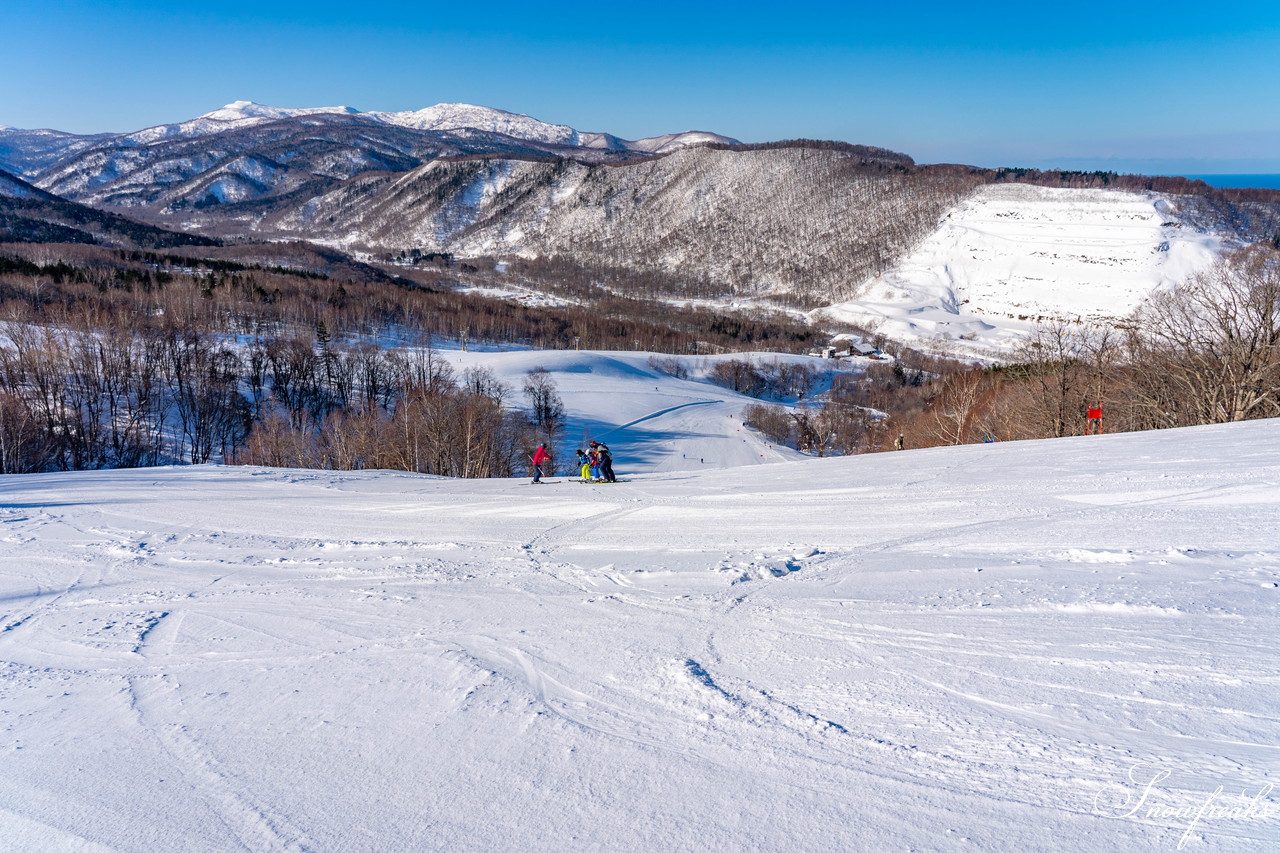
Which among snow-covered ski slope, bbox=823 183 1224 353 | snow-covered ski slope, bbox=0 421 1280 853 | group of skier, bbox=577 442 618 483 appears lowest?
group of skier, bbox=577 442 618 483

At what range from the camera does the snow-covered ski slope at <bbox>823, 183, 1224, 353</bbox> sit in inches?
5197

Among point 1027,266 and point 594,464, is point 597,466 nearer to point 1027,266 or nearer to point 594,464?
point 594,464

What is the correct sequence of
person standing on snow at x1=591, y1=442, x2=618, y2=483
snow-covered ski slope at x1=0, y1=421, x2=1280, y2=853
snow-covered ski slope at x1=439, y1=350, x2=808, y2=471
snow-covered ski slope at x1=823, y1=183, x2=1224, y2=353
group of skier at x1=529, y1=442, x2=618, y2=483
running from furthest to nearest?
snow-covered ski slope at x1=823, y1=183, x2=1224, y2=353, snow-covered ski slope at x1=439, y1=350, x2=808, y2=471, person standing on snow at x1=591, y1=442, x2=618, y2=483, group of skier at x1=529, y1=442, x2=618, y2=483, snow-covered ski slope at x1=0, y1=421, x2=1280, y2=853

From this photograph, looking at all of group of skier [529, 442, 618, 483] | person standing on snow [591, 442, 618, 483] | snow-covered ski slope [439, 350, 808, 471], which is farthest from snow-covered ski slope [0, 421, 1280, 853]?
snow-covered ski slope [439, 350, 808, 471]

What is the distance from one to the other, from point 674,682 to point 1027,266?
171940 millimetres

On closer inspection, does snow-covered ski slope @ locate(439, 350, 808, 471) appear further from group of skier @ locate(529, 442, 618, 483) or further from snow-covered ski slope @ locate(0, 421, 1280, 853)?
snow-covered ski slope @ locate(0, 421, 1280, 853)

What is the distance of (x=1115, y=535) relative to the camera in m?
7.84

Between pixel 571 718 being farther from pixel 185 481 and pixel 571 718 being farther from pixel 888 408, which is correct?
pixel 888 408

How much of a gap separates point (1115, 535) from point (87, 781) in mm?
10012

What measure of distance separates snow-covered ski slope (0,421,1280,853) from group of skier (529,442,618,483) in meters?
6.50
